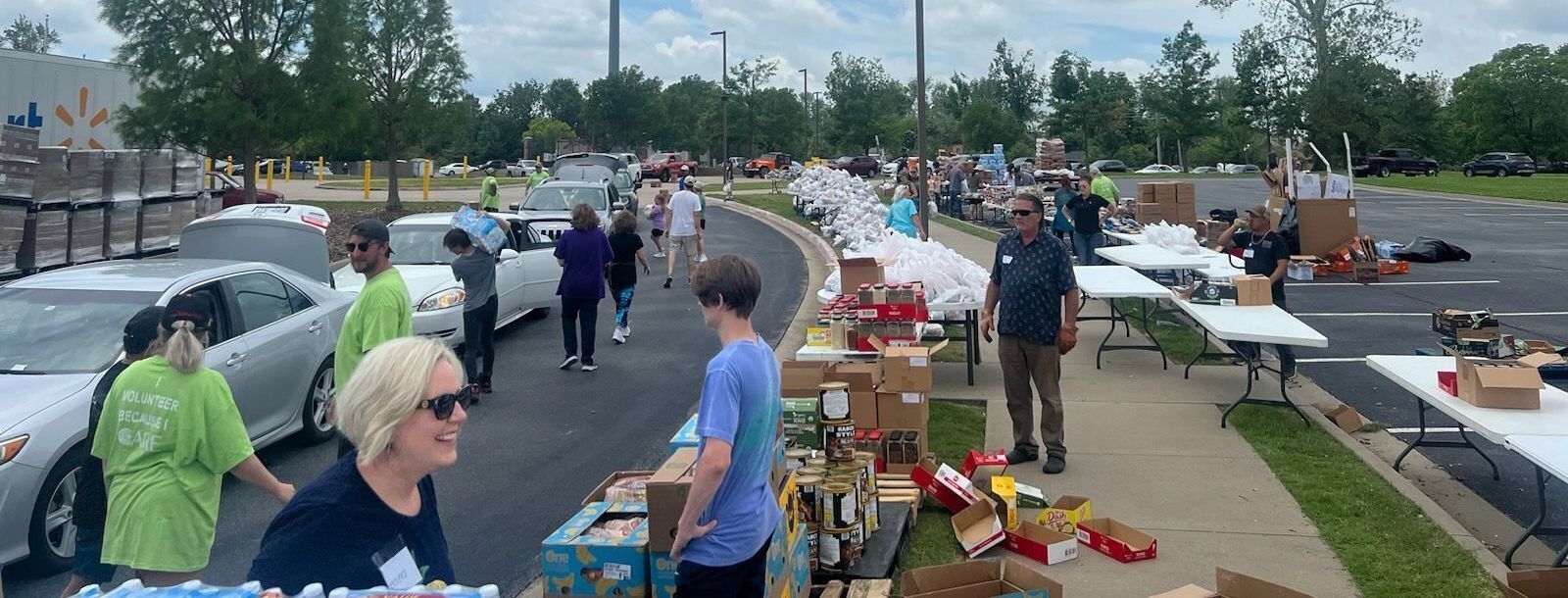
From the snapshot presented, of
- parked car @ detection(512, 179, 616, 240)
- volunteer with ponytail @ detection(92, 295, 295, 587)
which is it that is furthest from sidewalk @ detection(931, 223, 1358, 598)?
parked car @ detection(512, 179, 616, 240)

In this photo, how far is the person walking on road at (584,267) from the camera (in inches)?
426

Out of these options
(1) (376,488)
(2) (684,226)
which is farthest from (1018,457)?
(2) (684,226)

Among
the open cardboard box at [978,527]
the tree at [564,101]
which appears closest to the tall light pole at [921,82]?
the open cardboard box at [978,527]

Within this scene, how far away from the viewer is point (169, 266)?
7660mm

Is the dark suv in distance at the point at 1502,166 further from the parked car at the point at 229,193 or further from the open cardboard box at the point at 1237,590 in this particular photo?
Result: the open cardboard box at the point at 1237,590

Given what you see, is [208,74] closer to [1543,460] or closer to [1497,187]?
[1543,460]

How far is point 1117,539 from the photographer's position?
610 centimetres

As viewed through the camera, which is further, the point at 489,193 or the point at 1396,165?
the point at 1396,165

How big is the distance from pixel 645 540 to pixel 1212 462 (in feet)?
16.0

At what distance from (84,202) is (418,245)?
262 inches

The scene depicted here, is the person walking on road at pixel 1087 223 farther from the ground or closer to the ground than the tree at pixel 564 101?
closer to the ground

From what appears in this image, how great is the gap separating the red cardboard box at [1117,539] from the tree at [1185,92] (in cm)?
7224

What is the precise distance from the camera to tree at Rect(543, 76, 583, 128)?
3691 inches

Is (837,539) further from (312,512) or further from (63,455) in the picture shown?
(63,455)
